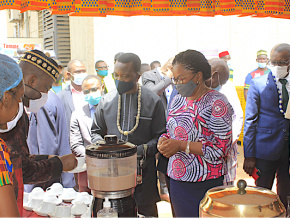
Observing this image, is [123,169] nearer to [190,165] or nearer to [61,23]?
[190,165]

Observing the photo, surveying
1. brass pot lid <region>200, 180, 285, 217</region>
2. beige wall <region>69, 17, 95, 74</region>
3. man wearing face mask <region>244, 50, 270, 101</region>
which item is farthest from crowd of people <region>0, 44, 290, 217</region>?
man wearing face mask <region>244, 50, 270, 101</region>

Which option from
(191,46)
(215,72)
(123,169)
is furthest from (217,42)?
(123,169)

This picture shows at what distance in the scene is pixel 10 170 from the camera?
5.07 ft

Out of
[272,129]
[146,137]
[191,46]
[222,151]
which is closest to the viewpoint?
[222,151]

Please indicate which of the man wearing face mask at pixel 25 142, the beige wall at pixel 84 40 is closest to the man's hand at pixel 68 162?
the man wearing face mask at pixel 25 142

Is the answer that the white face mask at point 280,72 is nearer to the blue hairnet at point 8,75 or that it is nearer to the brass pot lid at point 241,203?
the brass pot lid at point 241,203

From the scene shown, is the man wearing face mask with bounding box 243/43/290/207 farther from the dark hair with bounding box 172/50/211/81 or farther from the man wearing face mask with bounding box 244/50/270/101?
the man wearing face mask with bounding box 244/50/270/101

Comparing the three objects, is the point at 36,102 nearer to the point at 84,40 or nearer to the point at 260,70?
the point at 84,40

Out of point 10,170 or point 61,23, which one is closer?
point 10,170

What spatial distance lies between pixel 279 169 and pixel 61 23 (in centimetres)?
800

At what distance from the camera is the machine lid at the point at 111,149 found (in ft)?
6.40

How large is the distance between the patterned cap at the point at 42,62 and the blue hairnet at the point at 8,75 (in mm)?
A: 1293

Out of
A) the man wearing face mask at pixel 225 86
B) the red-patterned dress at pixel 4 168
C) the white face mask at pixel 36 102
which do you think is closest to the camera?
the red-patterned dress at pixel 4 168

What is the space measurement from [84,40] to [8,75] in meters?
6.88
